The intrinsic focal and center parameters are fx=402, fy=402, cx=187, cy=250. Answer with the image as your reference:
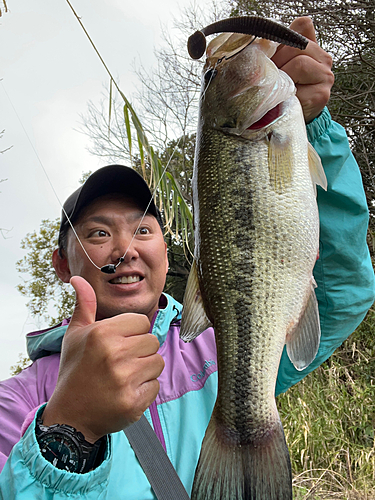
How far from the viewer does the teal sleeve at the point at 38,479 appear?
3.35ft

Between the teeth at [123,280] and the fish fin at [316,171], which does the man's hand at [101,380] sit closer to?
the fish fin at [316,171]

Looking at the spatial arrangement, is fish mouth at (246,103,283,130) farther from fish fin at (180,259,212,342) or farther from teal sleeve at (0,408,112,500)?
teal sleeve at (0,408,112,500)

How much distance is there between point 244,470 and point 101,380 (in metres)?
0.40

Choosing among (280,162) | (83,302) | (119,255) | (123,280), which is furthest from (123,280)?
(280,162)

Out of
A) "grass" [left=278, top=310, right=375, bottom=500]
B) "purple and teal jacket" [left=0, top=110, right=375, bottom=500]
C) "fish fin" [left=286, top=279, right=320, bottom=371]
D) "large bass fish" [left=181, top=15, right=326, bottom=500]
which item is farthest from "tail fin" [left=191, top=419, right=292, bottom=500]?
"grass" [left=278, top=310, right=375, bottom=500]

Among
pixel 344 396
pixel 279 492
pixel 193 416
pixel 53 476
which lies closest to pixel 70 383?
pixel 53 476

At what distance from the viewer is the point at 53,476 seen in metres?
1.02

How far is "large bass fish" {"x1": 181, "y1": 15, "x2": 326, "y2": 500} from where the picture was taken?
95 centimetres

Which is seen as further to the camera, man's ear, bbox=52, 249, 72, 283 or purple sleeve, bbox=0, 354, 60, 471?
man's ear, bbox=52, 249, 72, 283

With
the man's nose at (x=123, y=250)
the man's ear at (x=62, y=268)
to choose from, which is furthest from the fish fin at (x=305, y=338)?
the man's ear at (x=62, y=268)

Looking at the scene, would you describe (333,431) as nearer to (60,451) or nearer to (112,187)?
(112,187)

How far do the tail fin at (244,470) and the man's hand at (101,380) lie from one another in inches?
8.6

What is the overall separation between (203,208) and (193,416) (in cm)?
104

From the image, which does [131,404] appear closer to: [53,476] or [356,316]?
[53,476]
